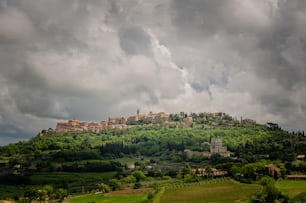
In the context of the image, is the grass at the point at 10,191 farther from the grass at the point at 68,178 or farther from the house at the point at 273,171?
the house at the point at 273,171

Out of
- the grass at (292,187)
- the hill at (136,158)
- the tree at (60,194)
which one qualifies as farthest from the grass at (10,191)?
the grass at (292,187)

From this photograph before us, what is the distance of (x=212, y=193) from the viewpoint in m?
61.9

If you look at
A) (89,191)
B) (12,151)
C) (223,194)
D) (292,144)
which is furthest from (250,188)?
(12,151)

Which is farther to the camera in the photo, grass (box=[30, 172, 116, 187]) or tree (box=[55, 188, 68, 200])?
grass (box=[30, 172, 116, 187])

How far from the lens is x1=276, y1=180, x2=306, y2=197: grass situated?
54.6 meters

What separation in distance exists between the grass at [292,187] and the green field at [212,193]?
395 centimetres

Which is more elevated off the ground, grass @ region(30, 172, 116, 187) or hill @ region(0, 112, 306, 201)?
hill @ region(0, 112, 306, 201)

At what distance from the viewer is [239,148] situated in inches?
6407

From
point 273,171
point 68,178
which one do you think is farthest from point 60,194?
point 273,171

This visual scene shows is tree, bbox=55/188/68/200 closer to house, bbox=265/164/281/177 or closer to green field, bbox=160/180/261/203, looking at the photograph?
green field, bbox=160/180/261/203

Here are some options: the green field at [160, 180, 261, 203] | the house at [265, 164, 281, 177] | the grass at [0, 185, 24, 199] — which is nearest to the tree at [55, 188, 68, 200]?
the grass at [0, 185, 24, 199]

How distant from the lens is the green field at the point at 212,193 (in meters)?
55.6

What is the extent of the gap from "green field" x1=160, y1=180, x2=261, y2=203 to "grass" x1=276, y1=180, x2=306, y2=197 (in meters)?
3.95

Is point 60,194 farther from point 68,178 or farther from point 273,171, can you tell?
point 273,171
